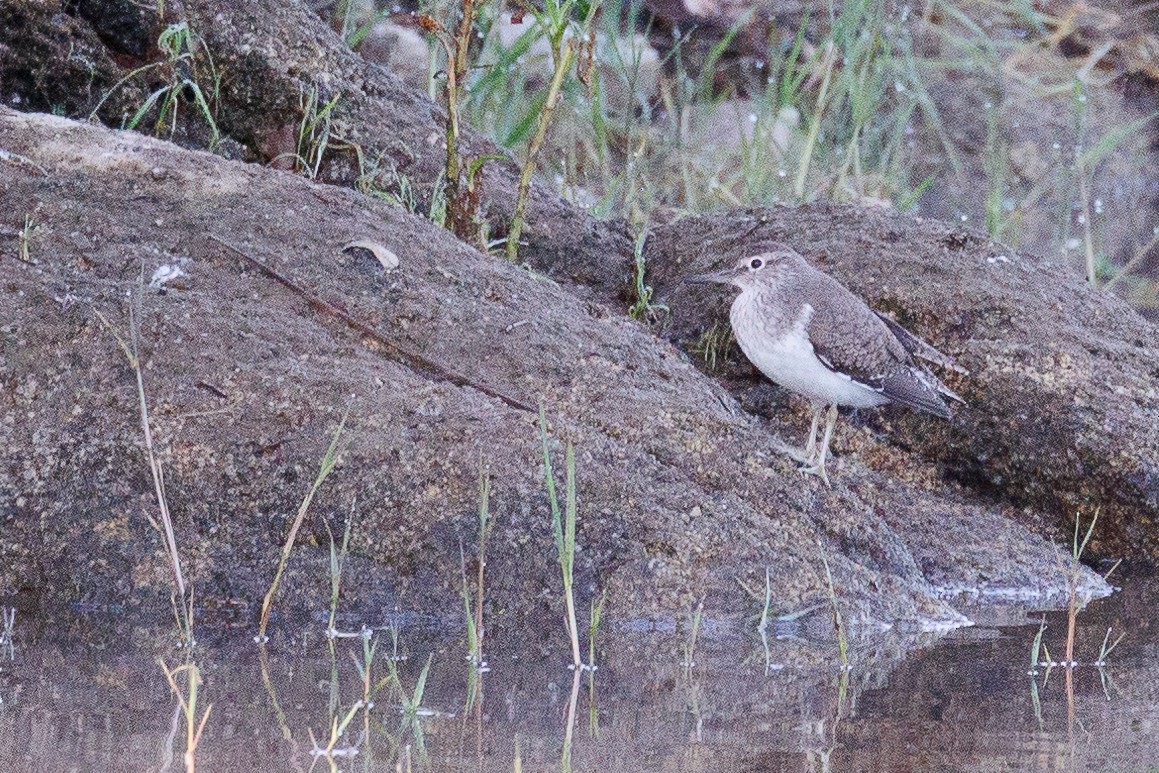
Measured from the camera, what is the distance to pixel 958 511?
6254 millimetres

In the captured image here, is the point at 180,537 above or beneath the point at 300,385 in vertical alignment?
beneath

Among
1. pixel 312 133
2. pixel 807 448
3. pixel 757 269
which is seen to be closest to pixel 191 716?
pixel 807 448

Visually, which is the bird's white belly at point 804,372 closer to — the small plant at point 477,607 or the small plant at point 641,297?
the small plant at point 641,297

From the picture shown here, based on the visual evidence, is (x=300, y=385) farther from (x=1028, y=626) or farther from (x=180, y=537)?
(x=1028, y=626)

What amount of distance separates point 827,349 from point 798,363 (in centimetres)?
12

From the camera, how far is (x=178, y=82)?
682 cm

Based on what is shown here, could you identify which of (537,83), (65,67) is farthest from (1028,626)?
(537,83)

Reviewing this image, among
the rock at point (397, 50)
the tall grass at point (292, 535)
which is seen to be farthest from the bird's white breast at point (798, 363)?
the rock at point (397, 50)

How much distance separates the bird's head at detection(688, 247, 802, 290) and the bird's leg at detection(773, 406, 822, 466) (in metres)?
0.54

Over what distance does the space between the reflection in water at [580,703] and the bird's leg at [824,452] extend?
773 mm

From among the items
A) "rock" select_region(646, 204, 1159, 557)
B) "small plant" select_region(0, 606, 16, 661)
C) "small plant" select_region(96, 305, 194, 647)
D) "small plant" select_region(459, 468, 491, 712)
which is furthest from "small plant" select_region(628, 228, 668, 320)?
"small plant" select_region(0, 606, 16, 661)

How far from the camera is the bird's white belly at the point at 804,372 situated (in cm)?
623

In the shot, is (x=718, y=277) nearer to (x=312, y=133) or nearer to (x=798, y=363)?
(x=798, y=363)

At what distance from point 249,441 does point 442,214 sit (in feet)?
6.84
